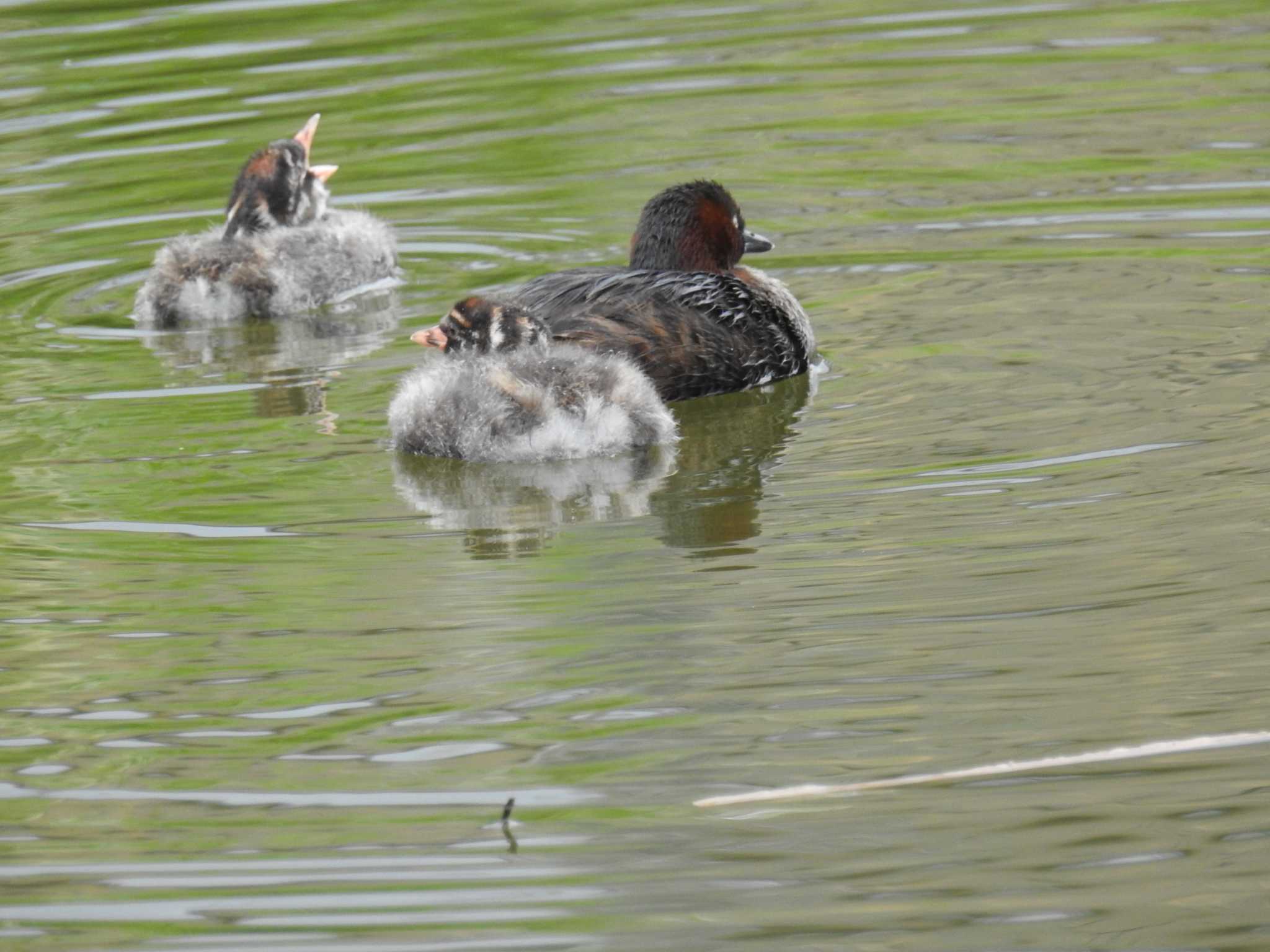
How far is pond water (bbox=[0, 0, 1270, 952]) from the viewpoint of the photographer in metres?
3.56

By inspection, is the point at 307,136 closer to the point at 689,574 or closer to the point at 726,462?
the point at 726,462

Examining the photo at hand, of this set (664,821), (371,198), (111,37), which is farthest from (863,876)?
(111,37)

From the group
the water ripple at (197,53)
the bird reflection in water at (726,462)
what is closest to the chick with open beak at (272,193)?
the bird reflection in water at (726,462)

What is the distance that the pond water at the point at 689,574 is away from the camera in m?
3.56

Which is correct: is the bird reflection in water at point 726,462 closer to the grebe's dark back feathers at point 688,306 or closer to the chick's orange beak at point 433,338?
the grebe's dark back feathers at point 688,306

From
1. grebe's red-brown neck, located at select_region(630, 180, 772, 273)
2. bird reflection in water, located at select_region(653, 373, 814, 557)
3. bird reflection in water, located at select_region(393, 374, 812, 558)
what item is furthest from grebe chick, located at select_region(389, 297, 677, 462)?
grebe's red-brown neck, located at select_region(630, 180, 772, 273)

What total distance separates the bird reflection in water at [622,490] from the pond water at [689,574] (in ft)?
0.08

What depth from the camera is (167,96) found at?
38.8 ft

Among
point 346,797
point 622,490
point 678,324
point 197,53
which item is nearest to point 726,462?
point 622,490

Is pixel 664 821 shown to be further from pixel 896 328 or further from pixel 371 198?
pixel 371 198

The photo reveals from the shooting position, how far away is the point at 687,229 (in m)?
7.35

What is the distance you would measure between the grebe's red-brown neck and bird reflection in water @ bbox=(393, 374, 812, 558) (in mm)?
775

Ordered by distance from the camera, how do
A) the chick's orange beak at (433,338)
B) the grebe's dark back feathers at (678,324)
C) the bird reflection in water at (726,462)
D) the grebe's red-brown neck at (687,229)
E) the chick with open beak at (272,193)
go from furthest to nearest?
the chick with open beak at (272,193) → the grebe's red-brown neck at (687,229) → the grebe's dark back feathers at (678,324) → the chick's orange beak at (433,338) → the bird reflection in water at (726,462)

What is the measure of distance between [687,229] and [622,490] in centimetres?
164
